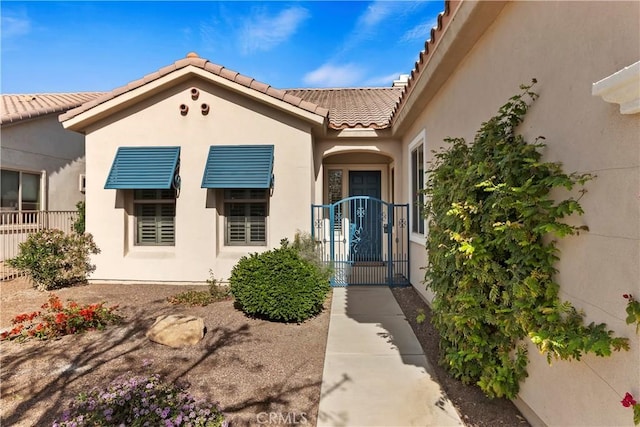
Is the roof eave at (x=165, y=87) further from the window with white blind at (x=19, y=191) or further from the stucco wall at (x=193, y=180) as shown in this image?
the window with white blind at (x=19, y=191)

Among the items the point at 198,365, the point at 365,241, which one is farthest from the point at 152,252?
the point at 365,241

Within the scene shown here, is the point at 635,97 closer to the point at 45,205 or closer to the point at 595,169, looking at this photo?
the point at 595,169

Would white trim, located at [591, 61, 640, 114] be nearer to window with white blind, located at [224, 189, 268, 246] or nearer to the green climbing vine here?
the green climbing vine

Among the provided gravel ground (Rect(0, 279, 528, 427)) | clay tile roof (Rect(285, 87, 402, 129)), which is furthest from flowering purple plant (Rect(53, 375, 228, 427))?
clay tile roof (Rect(285, 87, 402, 129))

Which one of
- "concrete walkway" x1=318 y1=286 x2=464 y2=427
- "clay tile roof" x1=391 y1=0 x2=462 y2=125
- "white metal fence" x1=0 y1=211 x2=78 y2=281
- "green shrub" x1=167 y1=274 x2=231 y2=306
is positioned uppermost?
"clay tile roof" x1=391 y1=0 x2=462 y2=125

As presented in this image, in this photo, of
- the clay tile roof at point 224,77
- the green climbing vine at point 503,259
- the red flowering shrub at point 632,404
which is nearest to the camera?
the red flowering shrub at point 632,404

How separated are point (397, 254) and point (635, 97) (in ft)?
23.2

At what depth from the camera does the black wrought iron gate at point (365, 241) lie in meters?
8.11

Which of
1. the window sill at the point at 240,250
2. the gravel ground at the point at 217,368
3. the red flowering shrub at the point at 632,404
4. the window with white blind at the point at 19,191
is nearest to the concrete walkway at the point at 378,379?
the gravel ground at the point at 217,368

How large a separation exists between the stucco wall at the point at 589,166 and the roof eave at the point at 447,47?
0.44m

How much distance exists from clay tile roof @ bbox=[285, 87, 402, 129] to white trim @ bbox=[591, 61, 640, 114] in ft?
23.3

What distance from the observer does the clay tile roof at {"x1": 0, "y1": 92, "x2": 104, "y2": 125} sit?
10227mm

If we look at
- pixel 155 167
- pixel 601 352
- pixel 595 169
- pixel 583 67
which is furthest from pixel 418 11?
pixel 155 167

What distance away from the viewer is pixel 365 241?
8.25 metres
